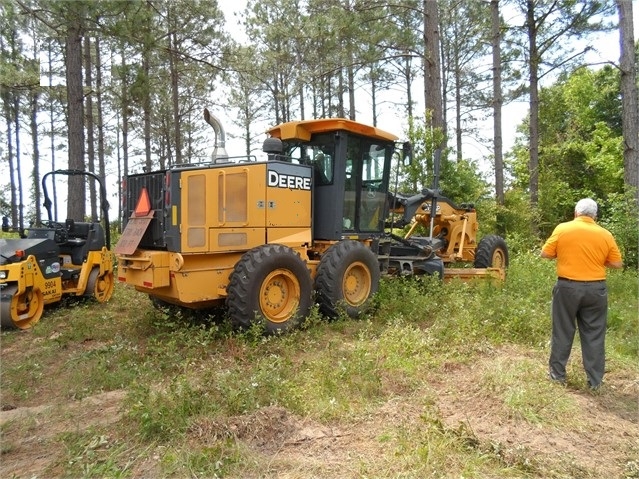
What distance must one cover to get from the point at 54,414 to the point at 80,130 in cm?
879

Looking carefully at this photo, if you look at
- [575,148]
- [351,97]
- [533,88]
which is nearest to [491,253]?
[533,88]

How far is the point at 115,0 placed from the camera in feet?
30.0

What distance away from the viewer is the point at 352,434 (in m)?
3.32

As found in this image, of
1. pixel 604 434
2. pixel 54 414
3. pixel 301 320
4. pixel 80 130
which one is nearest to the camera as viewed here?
pixel 604 434

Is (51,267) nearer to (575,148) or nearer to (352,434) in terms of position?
(352,434)

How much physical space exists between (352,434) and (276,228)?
3.49m

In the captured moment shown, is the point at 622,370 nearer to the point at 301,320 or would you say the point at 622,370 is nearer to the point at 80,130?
A: the point at 301,320

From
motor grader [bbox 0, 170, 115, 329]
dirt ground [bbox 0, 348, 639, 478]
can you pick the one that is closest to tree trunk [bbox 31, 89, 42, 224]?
motor grader [bbox 0, 170, 115, 329]

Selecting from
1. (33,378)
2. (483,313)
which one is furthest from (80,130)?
(483,313)

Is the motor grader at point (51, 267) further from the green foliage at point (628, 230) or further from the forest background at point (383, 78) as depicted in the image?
the green foliage at point (628, 230)

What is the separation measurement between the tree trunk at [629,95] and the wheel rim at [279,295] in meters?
8.70

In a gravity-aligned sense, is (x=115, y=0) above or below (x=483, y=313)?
above

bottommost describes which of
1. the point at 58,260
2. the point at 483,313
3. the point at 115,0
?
the point at 483,313

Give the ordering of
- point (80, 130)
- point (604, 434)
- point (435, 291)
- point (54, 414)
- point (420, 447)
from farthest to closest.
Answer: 1. point (80, 130)
2. point (435, 291)
3. point (54, 414)
4. point (604, 434)
5. point (420, 447)
